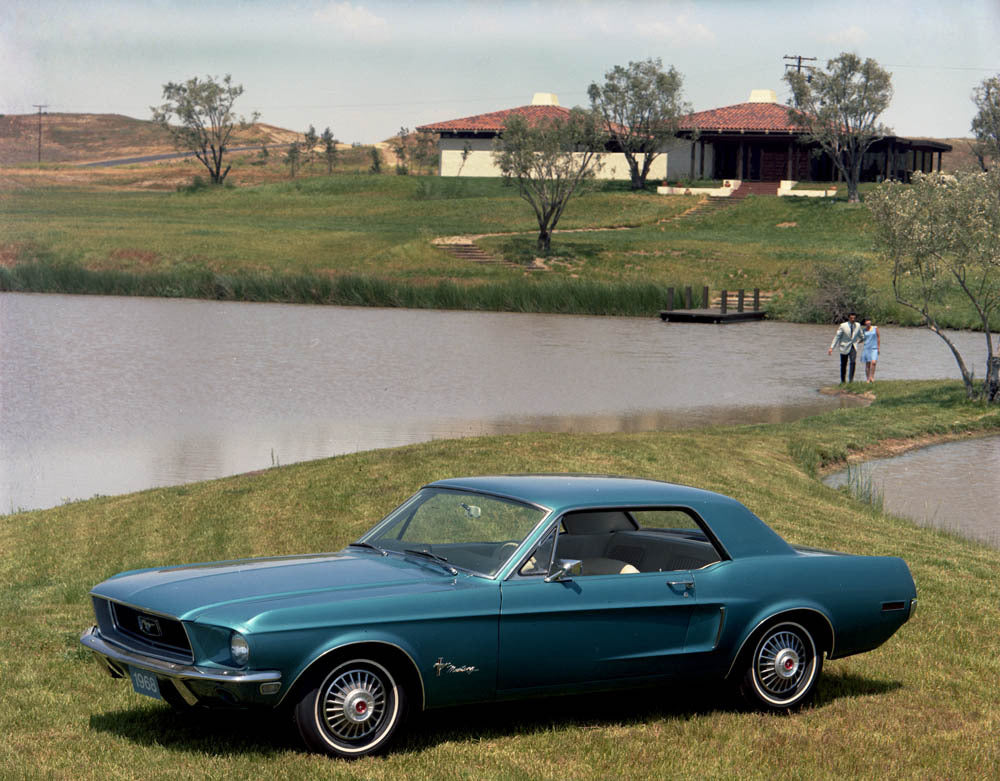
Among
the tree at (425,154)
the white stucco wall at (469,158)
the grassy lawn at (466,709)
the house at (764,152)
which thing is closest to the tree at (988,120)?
the house at (764,152)

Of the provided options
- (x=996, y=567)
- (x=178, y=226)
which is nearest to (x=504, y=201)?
(x=178, y=226)

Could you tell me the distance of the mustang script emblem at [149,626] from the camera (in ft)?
21.3

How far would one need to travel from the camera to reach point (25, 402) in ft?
91.1

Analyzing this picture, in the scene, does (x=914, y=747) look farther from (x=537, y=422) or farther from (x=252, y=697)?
(x=537, y=422)

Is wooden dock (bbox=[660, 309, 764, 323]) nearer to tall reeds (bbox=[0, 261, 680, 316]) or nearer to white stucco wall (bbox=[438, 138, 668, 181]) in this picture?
tall reeds (bbox=[0, 261, 680, 316])

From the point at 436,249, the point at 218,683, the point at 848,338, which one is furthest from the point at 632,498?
the point at 436,249

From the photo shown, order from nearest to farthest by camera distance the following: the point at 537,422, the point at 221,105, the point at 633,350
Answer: the point at 537,422 → the point at 633,350 → the point at 221,105

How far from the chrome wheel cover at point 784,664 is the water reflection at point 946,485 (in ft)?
28.6

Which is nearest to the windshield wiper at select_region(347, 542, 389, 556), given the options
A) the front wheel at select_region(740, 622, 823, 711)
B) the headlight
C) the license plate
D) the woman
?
the headlight

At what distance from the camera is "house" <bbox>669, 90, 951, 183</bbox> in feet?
315

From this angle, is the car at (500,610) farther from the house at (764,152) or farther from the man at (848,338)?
the house at (764,152)

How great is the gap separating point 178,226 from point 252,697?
80869mm

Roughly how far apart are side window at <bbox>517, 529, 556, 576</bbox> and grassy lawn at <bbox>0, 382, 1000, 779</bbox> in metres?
0.45

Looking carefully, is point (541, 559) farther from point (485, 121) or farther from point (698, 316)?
point (485, 121)
